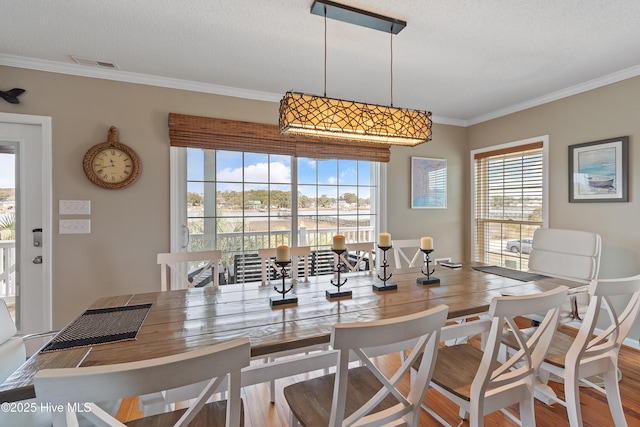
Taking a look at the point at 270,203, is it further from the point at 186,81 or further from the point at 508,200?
the point at 508,200

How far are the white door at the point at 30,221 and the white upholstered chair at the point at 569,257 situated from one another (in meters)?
3.96

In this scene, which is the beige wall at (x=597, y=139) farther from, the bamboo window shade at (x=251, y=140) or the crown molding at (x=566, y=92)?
the bamboo window shade at (x=251, y=140)

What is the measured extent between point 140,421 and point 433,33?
264 cm

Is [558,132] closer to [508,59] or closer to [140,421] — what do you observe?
[508,59]

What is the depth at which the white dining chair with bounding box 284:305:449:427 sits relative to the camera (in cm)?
89

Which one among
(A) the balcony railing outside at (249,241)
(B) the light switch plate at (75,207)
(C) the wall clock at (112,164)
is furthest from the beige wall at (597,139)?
(B) the light switch plate at (75,207)

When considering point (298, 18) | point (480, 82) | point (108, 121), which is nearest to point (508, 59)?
point (480, 82)

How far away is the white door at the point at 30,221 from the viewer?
99.5 inches

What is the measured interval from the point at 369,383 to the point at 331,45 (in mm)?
2197

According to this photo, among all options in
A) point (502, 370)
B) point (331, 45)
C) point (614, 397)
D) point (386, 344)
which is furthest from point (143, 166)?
point (614, 397)

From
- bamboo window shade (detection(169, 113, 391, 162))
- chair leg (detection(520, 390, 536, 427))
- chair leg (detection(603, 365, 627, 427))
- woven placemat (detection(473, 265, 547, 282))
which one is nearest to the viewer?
chair leg (detection(520, 390, 536, 427))

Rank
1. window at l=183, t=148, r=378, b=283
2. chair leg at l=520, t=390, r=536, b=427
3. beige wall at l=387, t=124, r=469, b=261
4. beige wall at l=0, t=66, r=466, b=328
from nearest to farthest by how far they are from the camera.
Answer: chair leg at l=520, t=390, r=536, b=427 < beige wall at l=0, t=66, r=466, b=328 < window at l=183, t=148, r=378, b=283 < beige wall at l=387, t=124, r=469, b=261

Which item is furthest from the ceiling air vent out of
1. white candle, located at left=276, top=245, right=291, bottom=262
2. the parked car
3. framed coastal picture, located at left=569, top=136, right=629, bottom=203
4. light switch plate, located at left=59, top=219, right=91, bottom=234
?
the parked car

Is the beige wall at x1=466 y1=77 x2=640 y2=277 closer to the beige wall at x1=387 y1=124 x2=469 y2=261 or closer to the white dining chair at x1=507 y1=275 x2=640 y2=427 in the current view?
the beige wall at x1=387 y1=124 x2=469 y2=261
